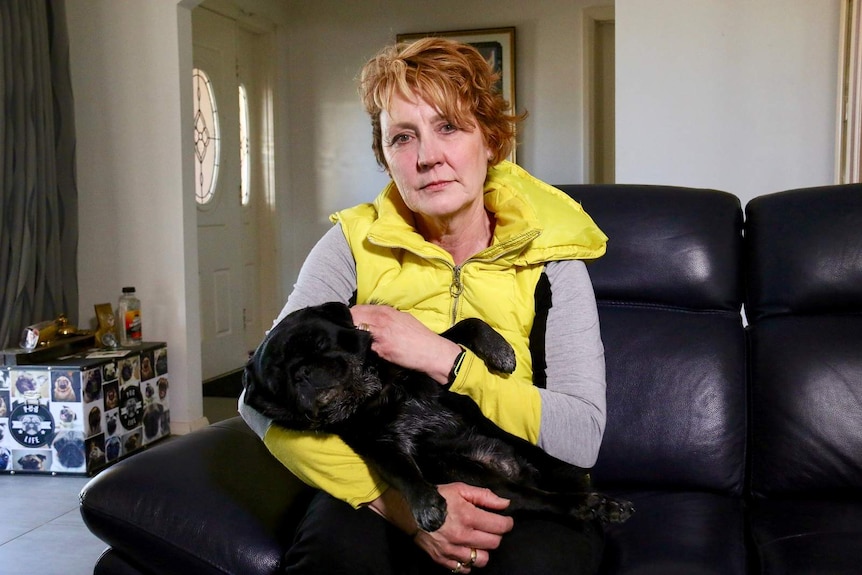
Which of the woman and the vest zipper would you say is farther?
the vest zipper

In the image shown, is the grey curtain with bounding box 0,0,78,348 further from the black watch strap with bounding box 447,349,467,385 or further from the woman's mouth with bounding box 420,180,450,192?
the black watch strap with bounding box 447,349,467,385

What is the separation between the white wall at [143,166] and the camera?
13.3 ft

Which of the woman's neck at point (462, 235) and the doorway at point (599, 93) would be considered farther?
the doorway at point (599, 93)

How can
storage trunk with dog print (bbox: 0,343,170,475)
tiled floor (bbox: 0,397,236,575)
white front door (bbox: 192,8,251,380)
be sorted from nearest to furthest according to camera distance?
1. tiled floor (bbox: 0,397,236,575)
2. storage trunk with dog print (bbox: 0,343,170,475)
3. white front door (bbox: 192,8,251,380)

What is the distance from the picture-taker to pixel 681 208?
2.04 metres

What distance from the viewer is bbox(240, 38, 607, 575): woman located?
1.43 meters

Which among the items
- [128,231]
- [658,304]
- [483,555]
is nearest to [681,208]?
[658,304]

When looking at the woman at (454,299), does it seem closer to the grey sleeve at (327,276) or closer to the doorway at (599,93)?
the grey sleeve at (327,276)

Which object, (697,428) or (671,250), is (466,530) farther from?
(671,250)

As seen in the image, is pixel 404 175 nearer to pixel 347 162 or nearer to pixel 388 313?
pixel 388 313

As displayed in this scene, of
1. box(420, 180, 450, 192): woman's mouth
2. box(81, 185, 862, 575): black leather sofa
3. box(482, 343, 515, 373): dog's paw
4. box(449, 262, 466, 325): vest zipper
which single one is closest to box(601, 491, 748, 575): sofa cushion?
box(81, 185, 862, 575): black leather sofa

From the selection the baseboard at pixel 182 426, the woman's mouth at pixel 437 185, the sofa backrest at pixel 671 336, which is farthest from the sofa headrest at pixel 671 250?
the baseboard at pixel 182 426

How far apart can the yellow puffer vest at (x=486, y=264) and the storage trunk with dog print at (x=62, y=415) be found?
2.25m

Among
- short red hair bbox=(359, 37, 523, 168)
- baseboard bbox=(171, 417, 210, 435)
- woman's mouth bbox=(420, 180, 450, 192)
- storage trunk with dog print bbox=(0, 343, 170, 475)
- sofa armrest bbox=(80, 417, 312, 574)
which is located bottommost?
baseboard bbox=(171, 417, 210, 435)
